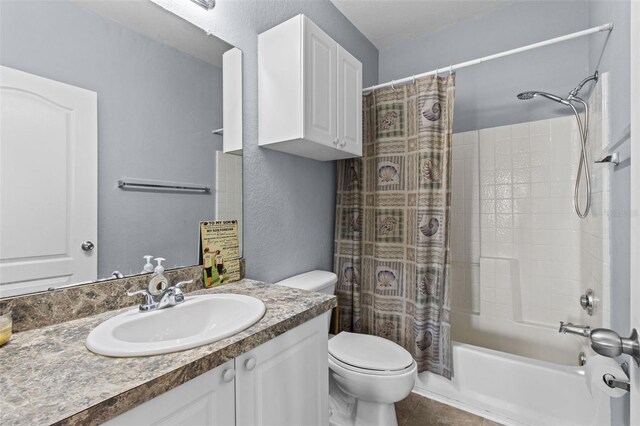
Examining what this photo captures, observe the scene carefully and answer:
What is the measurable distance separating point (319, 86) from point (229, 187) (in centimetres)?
66

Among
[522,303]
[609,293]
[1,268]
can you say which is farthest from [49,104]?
[522,303]

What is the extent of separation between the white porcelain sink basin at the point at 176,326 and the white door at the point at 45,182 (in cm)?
23

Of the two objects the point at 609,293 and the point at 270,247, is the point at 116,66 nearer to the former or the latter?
the point at 270,247

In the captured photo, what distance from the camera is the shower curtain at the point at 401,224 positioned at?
1771mm

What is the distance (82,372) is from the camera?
63cm

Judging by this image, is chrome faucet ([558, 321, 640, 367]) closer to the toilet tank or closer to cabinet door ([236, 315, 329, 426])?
cabinet door ([236, 315, 329, 426])

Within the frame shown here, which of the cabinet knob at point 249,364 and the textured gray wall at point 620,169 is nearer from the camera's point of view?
the cabinet knob at point 249,364

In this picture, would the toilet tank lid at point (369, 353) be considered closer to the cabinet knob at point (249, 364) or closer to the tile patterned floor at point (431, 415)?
the tile patterned floor at point (431, 415)

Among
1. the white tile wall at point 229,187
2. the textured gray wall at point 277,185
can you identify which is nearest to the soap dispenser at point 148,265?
the white tile wall at point 229,187

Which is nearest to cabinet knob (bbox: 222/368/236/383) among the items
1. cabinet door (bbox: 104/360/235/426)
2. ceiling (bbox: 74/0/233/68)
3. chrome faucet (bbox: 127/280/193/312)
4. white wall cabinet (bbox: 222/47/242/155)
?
cabinet door (bbox: 104/360/235/426)

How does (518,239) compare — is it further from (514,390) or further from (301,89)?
(301,89)

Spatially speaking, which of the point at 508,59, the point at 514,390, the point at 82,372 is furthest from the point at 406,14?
the point at 82,372

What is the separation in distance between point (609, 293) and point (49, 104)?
2.18m

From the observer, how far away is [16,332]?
0.83m
